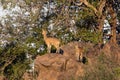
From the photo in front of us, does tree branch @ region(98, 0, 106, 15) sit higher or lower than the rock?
higher

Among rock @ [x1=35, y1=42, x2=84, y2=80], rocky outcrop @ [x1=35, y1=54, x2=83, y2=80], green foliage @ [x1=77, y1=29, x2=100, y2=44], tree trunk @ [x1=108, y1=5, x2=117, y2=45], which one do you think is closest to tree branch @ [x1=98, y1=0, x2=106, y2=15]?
tree trunk @ [x1=108, y1=5, x2=117, y2=45]

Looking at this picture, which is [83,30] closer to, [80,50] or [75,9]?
[75,9]

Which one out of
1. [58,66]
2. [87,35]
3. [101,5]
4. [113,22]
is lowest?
[58,66]

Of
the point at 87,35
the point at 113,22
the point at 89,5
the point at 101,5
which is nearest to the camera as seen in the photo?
the point at 89,5

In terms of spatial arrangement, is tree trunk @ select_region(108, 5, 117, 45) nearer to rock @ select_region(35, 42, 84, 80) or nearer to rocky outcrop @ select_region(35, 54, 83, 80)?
rock @ select_region(35, 42, 84, 80)

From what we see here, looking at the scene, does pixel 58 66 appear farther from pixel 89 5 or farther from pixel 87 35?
pixel 89 5

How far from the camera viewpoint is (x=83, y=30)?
29594 millimetres

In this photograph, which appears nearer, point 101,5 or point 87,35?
point 101,5

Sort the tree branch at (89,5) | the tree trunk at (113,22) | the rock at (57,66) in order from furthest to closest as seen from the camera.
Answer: the tree trunk at (113,22) < the tree branch at (89,5) < the rock at (57,66)

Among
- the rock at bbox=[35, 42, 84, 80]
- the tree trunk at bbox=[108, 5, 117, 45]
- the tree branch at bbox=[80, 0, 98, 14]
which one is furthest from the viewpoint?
the tree trunk at bbox=[108, 5, 117, 45]

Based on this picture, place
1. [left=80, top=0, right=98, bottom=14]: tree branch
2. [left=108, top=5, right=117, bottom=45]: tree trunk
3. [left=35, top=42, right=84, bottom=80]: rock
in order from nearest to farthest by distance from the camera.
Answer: [left=35, top=42, right=84, bottom=80]: rock
[left=80, top=0, right=98, bottom=14]: tree branch
[left=108, top=5, right=117, bottom=45]: tree trunk

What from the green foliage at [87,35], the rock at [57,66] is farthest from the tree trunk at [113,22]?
the rock at [57,66]

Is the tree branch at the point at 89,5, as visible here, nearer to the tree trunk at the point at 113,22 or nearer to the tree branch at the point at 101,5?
the tree branch at the point at 101,5

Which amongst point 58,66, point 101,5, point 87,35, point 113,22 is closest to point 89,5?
point 101,5
